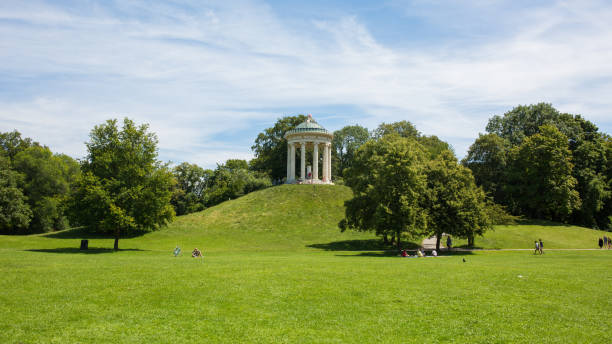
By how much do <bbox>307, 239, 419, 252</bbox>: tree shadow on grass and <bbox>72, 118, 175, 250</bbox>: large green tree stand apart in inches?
660

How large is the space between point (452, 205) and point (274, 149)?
180 feet

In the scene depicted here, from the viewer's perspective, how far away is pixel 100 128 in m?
39.7

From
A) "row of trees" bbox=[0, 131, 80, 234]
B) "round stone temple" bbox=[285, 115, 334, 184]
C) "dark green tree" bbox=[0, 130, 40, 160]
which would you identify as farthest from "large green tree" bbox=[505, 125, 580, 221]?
"dark green tree" bbox=[0, 130, 40, 160]

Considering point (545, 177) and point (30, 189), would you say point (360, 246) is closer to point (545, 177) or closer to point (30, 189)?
point (545, 177)

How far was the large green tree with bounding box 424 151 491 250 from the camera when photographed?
131 feet

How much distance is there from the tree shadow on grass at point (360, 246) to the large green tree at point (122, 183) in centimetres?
1677

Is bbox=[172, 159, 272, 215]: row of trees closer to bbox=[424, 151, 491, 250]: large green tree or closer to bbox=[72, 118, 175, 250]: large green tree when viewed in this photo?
bbox=[72, 118, 175, 250]: large green tree

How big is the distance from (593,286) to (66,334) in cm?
1970

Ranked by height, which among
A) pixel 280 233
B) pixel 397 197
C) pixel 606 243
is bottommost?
pixel 606 243

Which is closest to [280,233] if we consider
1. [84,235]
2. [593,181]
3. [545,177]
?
[84,235]

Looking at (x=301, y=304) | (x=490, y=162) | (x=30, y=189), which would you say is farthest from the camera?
(x=490, y=162)

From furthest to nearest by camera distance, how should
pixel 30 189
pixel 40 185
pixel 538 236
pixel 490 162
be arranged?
pixel 490 162
pixel 40 185
pixel 30 189
pixel 538 236

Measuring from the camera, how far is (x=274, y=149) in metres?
89.8

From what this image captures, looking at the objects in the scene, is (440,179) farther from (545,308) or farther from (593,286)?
(545,308)
